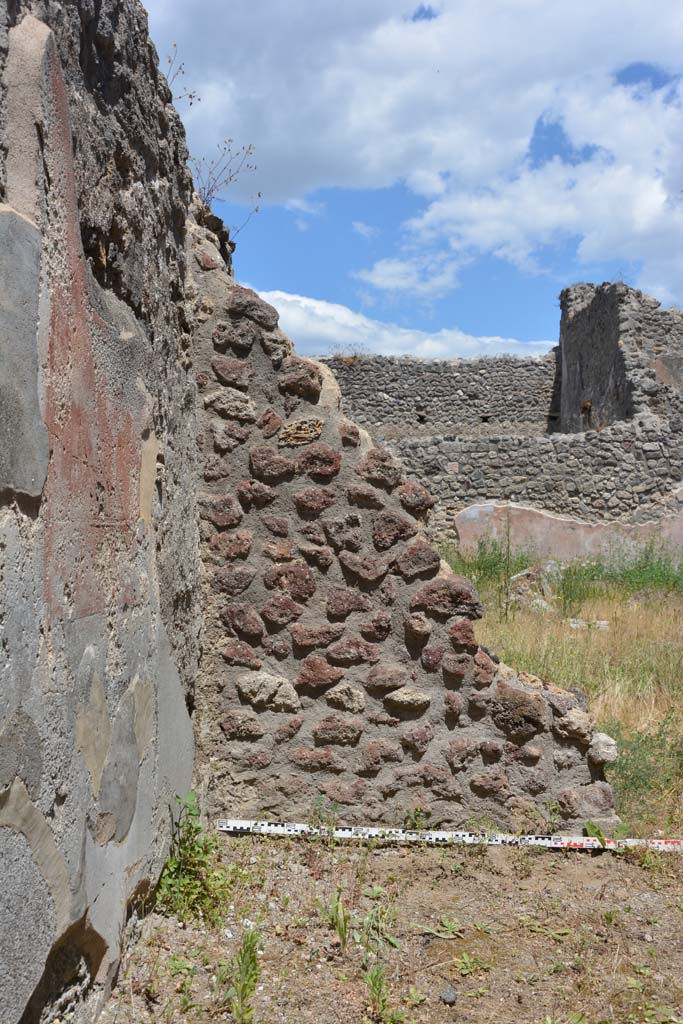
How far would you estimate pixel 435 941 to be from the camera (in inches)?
108

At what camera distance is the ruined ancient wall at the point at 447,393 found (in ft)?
59.2

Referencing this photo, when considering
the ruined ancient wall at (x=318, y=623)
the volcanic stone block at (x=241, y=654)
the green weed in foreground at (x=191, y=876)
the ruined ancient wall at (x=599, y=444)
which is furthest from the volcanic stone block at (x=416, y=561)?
the ruined ancient wall at (x=599, y=444)

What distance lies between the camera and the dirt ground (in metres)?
2.36

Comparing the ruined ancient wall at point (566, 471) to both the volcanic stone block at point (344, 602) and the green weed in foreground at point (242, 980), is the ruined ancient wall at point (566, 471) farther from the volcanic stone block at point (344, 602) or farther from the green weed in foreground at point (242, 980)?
the green weed in foreground at point (242, 980)

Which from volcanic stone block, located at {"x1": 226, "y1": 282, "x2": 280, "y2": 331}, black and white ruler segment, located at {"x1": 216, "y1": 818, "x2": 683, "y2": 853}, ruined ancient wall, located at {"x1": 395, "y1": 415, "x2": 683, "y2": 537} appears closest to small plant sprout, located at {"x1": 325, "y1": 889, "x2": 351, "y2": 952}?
black and white ruler segment, located at {"x1": 216, "y1": 818, "x2": 683, "y2": 853}

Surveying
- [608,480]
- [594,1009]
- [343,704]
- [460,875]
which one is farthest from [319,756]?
[608,480]

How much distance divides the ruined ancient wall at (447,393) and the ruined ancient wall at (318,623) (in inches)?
562

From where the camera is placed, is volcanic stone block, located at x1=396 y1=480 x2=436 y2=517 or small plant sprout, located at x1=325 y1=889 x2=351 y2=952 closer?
small plant sprout, located at x1=325 y1=889 x2=351 y2=952

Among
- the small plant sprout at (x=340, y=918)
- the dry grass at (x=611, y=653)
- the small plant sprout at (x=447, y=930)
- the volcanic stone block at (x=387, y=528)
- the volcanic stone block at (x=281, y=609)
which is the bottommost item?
the small plant sprout at (x=447, y=930)

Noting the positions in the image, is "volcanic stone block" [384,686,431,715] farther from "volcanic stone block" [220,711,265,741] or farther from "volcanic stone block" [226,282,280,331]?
"volcanic stone block" [226,282,280,331]

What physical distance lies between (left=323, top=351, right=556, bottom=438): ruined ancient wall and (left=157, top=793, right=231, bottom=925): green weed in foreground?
49.3ft

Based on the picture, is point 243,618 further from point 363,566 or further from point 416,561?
point 416,561

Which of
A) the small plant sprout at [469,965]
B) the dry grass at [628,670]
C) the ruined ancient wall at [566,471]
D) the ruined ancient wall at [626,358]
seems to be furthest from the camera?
the ruined ancient wall at [626,358]

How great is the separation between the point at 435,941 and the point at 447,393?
52.9 feet
